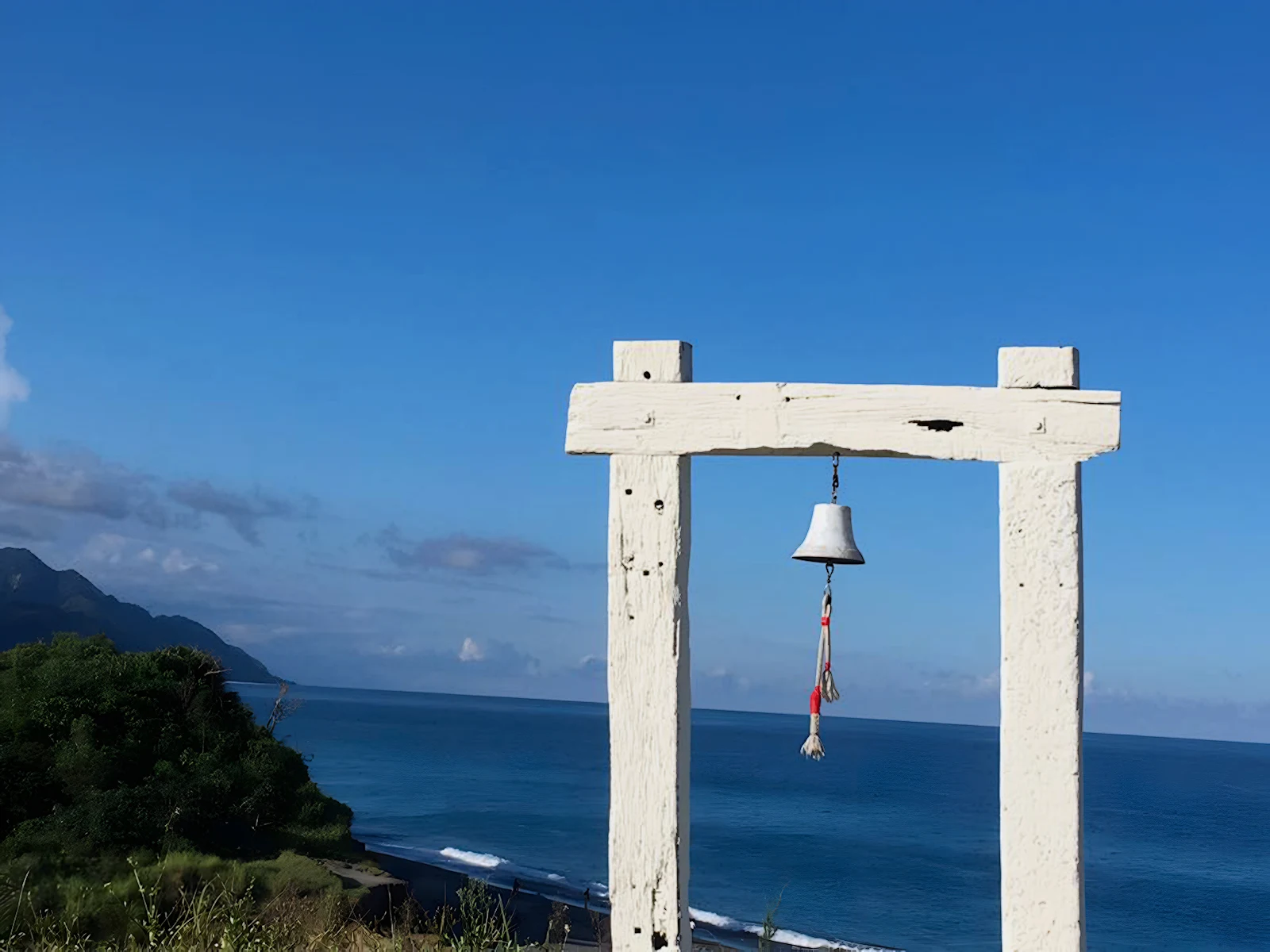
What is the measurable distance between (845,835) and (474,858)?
1845 cm

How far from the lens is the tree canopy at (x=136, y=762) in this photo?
12062 millimetres

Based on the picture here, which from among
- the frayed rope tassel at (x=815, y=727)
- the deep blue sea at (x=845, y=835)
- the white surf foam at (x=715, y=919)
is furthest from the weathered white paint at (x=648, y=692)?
the white surf foam at (x=715, y=919)

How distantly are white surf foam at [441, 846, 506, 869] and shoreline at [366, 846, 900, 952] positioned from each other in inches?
241

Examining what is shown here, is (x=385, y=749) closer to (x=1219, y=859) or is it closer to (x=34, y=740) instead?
(x=1219, y=859)

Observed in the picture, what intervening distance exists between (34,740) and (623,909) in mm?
9836

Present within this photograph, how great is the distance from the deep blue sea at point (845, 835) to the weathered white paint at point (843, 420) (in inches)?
522

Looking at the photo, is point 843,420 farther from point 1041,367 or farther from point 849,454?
point 1041,367

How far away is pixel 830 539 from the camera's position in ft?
19.9

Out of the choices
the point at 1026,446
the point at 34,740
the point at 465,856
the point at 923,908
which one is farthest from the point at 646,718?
the point at 465,856

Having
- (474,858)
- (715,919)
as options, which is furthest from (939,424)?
(474,858)

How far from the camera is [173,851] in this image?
487 inches

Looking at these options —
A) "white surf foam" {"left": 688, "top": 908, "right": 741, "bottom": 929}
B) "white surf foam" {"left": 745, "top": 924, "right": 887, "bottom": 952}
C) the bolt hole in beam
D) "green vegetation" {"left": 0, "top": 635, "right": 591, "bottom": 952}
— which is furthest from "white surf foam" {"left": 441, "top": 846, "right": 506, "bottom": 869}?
the bolt hole in beam

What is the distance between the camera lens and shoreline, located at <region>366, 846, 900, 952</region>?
2402cm

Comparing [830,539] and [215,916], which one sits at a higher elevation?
[830,539]
